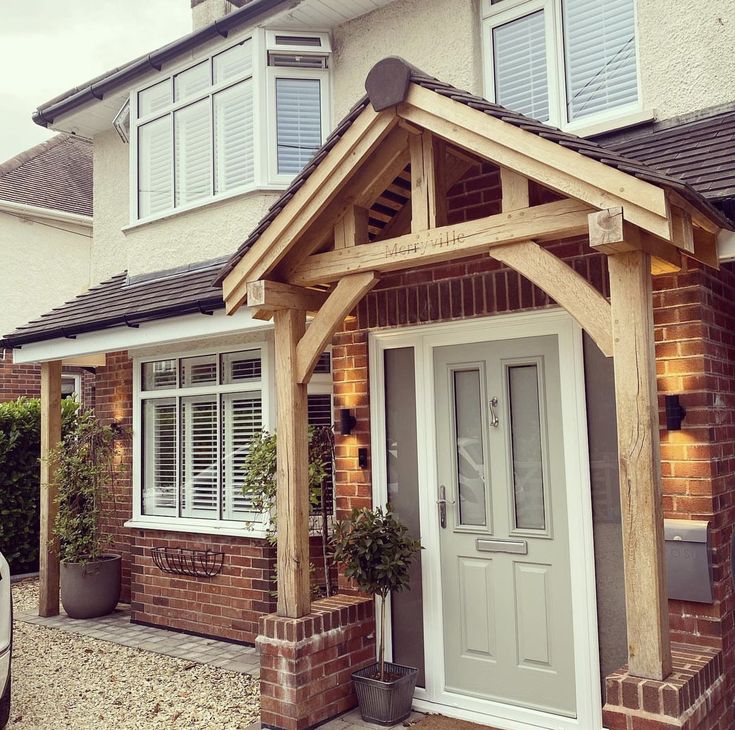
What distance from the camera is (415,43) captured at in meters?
7.05

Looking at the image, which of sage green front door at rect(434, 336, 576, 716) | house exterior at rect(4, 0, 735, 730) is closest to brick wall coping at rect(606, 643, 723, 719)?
house exterior at rect(4, 0, 735, 730)

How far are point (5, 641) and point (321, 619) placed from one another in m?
2.12

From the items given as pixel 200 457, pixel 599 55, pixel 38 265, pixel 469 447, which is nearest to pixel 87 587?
pixel 200 457

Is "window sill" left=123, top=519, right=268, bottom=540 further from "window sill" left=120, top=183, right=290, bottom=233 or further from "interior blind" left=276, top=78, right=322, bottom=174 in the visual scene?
"interior blind" left=276, top=78, right=322, bottom=174

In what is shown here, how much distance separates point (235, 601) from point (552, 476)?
3804 millimetres

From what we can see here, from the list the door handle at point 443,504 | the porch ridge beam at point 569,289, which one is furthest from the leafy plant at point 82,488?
the porch ridge beam at point 569,289

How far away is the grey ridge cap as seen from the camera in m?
7.58

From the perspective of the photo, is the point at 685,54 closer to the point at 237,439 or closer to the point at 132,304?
the point at 237,439

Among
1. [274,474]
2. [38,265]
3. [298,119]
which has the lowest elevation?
[274,474]

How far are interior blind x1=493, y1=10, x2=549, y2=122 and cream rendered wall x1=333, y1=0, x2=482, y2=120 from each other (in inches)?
7.9

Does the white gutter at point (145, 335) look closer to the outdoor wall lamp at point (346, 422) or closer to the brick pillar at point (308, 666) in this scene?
the outdoor wall lamp at point (346, 422)

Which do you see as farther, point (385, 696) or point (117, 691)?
point (117, 691)

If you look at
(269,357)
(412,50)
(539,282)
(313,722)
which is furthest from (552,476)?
(412,50)

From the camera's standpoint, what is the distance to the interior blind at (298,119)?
25.2 ft
